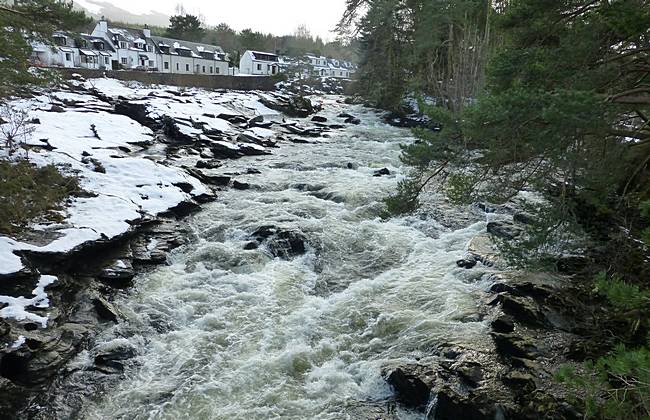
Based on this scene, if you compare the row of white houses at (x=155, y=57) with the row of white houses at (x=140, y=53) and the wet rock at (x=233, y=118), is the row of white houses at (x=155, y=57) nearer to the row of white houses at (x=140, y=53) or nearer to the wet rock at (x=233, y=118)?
the row of white houses at (x=140, y=53)

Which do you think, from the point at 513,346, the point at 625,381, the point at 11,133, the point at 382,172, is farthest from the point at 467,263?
the point at 11,133

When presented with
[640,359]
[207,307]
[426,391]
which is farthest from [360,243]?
[640,359]

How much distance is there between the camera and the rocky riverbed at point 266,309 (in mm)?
6207

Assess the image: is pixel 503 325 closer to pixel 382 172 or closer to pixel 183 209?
pixel 183 209

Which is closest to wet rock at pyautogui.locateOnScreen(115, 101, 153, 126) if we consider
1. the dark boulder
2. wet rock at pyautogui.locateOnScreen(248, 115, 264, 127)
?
wet rock at pyautogui.locateOnScreen(248, 115, 264, 127)

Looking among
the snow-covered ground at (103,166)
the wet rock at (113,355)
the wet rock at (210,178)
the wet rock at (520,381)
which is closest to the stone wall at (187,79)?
the snow-covered ground at (103,166)

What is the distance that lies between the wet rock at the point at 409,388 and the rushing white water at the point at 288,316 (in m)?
0.16

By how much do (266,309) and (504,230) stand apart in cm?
640

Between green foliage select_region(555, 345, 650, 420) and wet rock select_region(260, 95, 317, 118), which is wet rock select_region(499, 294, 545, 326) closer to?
green foliage select_region(555, 345, 650, 420)

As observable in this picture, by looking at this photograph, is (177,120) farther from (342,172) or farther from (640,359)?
(640,359)

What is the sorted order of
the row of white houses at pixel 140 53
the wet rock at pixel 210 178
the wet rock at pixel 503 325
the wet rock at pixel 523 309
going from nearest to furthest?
the wet rock at pixel 503 325, the wet rock at pixel 523 309, the wet rock at pixel 210 178, the row of white houses at pixel 140 53

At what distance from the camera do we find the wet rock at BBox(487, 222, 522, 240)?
1095cm

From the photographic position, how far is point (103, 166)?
1470 cm

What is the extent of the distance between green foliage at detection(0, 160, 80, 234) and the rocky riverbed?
37 cm
